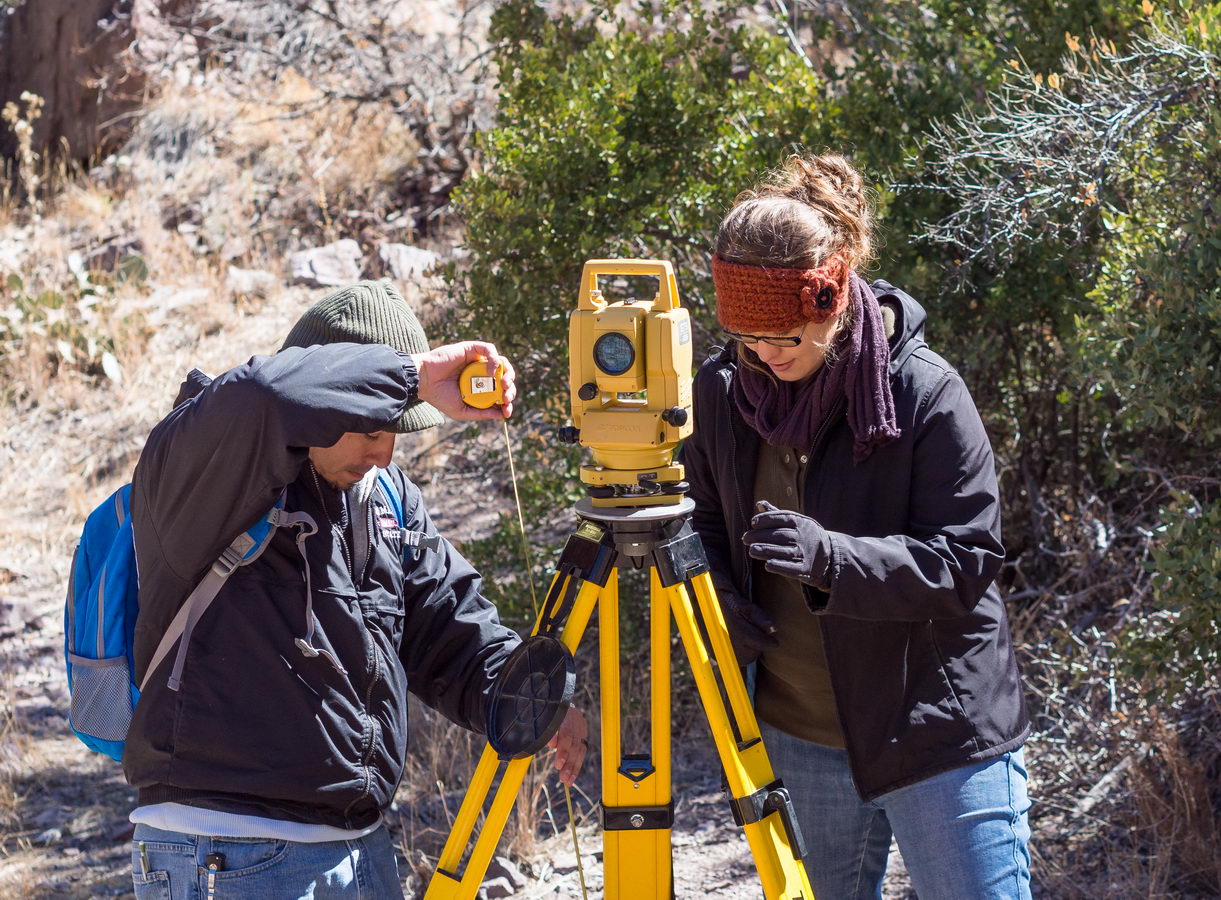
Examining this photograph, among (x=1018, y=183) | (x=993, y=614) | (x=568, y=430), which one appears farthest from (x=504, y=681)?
(x=1018, y=183)

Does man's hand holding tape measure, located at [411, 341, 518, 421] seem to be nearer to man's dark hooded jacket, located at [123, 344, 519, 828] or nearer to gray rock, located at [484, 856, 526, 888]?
man's dark hooded jacket, located at [123, 344, 519, 828]

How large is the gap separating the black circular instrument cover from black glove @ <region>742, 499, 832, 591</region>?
1.30ft

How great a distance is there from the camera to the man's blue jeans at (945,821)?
6.43 feet

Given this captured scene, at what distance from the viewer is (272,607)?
1.96 metres

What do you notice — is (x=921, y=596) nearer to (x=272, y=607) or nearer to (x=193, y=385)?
(x=272, y=607)

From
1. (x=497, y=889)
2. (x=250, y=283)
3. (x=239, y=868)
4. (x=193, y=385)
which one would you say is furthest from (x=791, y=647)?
(x=250, y=283)

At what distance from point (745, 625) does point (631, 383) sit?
54 cm

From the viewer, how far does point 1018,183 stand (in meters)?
3.79

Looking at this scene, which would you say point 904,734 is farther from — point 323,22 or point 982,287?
point 323,22

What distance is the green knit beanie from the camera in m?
2.03

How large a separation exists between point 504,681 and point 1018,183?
8.31 feet

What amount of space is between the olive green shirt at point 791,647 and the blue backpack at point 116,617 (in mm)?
801

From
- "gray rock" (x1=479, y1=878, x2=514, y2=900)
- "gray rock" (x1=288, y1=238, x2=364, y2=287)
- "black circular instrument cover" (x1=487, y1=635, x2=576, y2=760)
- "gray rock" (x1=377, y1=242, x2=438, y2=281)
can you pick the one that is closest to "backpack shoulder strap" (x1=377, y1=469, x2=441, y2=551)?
"black circular instrument cover" (x1=487, y1=635, x2=576, y2=760)

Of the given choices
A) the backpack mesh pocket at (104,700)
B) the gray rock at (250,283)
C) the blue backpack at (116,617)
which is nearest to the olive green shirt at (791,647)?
the blue backpack at (116,617)
